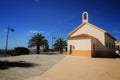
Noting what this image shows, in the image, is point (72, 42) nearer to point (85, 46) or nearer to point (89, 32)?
point (85, 46)

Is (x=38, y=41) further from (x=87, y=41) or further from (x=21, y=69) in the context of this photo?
(x=21, y=69)

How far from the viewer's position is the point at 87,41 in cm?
2642

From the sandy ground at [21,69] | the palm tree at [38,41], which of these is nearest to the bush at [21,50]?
the palm tree at [38,41]

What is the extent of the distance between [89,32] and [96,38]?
2.16 metres

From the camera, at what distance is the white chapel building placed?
2664cm

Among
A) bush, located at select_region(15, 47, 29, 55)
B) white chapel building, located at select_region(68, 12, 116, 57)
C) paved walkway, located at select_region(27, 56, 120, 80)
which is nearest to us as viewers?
paved walkway, located at select_region(27, 56, 120, 80)

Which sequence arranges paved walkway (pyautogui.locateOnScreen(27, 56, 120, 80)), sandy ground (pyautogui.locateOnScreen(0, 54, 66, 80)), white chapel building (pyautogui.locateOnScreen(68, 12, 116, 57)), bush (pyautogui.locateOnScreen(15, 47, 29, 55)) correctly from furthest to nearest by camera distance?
bush (pyautogui.locateOnScreen(15, 47, 29, 55))
white chapel building (pyautogui.locateOnScreen(68, 12, 116, 57))
paved walkway (pyautogui.locateOnScreen(27, 56, 120, 80))
sandy ground (pyautogui.locateOnScreen(0, 54, 66, 80))

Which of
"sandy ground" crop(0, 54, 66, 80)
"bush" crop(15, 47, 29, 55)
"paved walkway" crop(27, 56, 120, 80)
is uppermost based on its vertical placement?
"bush" crop(15, 47, 29, 55)

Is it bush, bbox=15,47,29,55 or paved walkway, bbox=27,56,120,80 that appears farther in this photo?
bush, bbox=15,47,29,55

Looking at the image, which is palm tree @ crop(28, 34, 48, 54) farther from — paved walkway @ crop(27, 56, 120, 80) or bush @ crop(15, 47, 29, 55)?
paved walkway @ crop(27, 56, 120, 80)

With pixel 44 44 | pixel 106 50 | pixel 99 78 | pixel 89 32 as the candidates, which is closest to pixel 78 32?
pixel 89 32

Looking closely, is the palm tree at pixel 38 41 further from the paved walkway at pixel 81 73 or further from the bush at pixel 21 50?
the paved walkway at pixel 81 73

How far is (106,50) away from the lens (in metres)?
31.5

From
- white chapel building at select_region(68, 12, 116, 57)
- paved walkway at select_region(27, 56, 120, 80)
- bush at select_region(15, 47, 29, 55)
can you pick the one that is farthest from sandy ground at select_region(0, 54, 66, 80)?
bush at select_region(15, 47, 29, 55)
